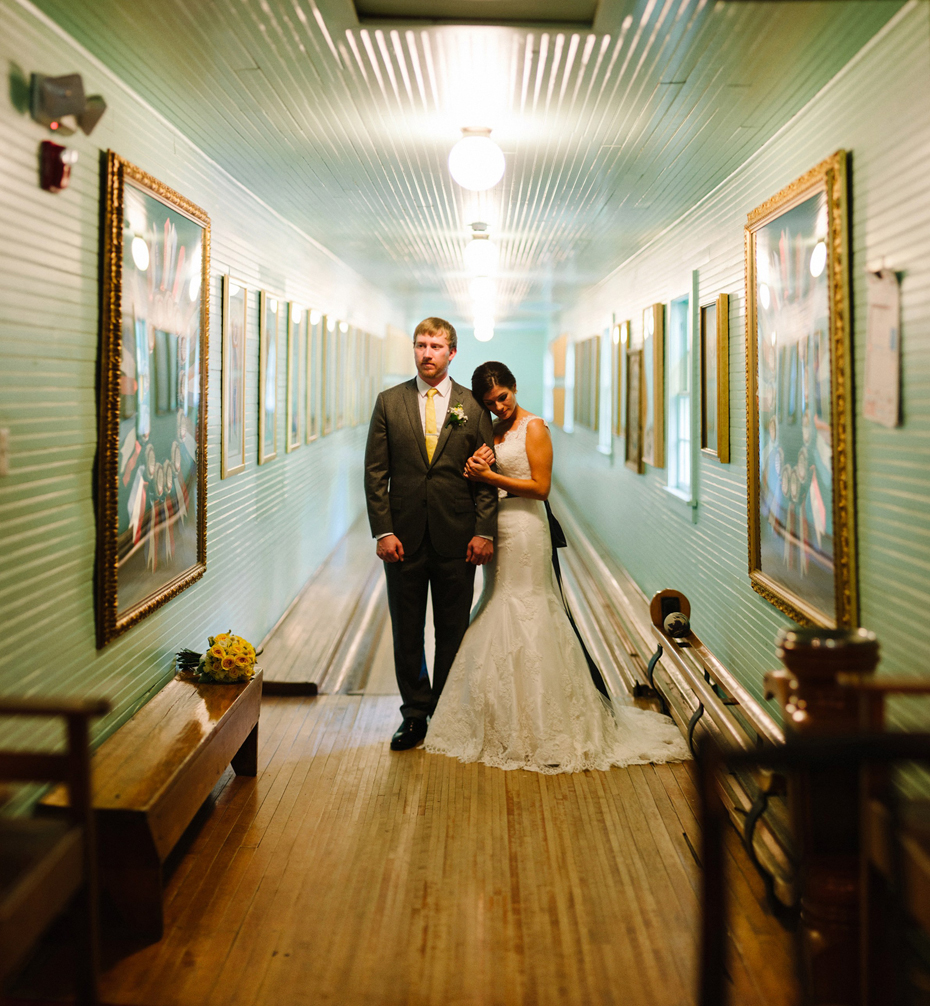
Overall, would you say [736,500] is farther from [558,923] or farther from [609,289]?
[609,289]

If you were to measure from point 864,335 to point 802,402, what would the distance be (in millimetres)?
567

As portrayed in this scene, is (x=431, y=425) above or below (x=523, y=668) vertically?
above

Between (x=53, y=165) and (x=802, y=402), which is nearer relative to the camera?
(x=53, y=165)

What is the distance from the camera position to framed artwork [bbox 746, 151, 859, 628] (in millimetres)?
3289

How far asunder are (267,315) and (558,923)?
4.76 meters

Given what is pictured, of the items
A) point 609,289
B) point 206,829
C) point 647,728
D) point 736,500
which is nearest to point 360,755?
point 206,829

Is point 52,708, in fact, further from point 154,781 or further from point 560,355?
point 560,355

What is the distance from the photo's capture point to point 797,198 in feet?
12.3

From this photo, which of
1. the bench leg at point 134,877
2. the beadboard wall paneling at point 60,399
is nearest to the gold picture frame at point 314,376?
the beadboard wall paneling at point 60,399

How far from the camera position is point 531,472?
448 centimetres

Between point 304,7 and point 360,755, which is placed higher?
point 304,7

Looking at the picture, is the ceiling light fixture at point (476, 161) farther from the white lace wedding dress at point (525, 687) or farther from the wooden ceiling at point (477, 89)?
the white lace wedding dress at point (525, 687)

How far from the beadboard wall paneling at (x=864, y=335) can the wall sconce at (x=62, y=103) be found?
8.68 feet

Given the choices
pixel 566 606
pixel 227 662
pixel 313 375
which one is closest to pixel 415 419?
pixel 566 606
